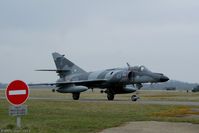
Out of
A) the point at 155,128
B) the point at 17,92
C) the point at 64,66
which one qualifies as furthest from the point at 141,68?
the point at 17,92

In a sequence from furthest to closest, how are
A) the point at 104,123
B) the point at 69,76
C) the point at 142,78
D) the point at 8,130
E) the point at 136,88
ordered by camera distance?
the point at 69,76 → the point at 136,88 → the point at 142,78 → the point at 104,123 → the point at 8,130

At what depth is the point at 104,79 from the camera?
41969 millimetres

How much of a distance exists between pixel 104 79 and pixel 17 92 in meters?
30.2

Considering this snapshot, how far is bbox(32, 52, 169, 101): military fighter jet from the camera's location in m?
39.0

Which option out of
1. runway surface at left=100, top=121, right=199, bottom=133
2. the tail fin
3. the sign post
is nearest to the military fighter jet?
the tail fin

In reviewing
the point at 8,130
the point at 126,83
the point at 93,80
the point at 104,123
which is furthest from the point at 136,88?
the point at 8,130

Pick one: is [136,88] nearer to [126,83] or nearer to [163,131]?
[126,83]

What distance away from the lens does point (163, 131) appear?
1378 centimetres

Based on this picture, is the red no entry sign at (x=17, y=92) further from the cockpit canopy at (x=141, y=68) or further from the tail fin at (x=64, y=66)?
the tail fin at (x=64, y=66)

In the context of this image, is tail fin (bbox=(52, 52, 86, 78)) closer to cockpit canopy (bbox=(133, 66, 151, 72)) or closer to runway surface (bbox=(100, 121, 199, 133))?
cockpit canopy (bbox=(133, 66, 151, 72))

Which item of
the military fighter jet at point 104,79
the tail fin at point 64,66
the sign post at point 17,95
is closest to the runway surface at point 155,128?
the sign post at point 17,95

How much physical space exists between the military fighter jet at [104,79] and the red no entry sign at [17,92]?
2651 centimetres

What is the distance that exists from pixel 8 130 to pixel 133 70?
1059 inches

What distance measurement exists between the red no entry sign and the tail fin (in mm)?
35276
